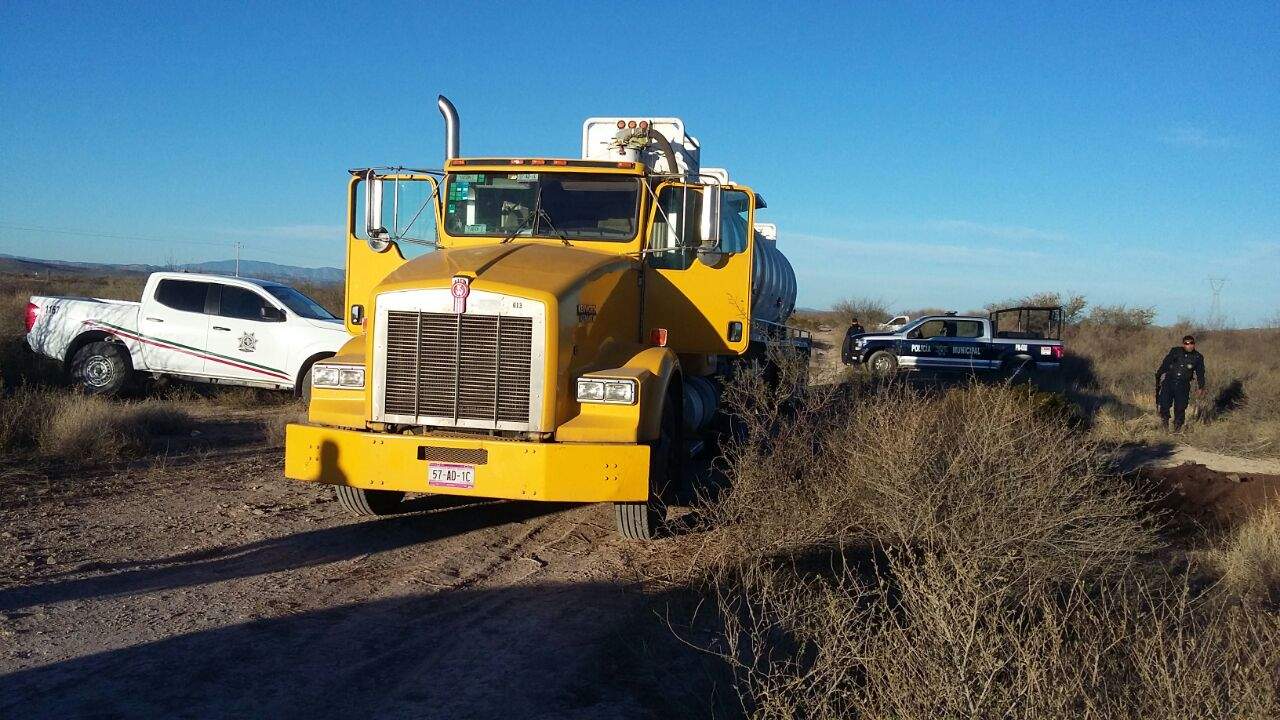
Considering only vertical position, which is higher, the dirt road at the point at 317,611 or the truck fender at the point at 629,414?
the truck fender at the point at 629,414

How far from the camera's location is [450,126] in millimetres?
10125

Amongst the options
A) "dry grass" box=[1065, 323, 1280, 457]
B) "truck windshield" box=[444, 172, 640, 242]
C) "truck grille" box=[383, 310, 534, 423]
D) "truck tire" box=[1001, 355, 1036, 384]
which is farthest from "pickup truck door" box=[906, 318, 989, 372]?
"truck grille" box=[383, 310, 534, 423]

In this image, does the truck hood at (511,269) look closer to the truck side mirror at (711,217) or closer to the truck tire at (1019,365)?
the truck side mirror at (711,217)

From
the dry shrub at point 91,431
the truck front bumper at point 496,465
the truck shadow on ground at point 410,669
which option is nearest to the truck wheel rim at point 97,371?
the dry shrub at point 91,431

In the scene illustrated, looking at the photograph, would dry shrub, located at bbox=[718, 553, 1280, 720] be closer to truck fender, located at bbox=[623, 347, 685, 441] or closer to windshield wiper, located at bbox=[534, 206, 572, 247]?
truck fender, located at bbox=[623, 347, 685, 441]

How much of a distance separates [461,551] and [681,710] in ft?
10.2

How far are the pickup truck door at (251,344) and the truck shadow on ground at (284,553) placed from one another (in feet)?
20.7

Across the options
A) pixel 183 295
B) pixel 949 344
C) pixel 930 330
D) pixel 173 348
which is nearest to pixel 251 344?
pixel 173 348

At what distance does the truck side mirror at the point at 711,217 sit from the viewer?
8586 mm

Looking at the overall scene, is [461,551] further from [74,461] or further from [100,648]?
[74,461]

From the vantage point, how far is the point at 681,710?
459 cm

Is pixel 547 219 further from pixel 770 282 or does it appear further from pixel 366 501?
pixel 770 282

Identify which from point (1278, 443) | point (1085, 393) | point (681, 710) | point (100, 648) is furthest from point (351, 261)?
point (1085, 393)

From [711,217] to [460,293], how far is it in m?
2.53
